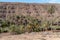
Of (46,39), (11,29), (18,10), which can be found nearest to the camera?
(46,39)

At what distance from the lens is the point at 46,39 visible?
32.4 ft

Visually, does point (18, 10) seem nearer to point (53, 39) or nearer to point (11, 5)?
point (11, 5)

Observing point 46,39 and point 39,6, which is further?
point 39,6

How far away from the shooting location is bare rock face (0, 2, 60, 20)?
45.9 feet

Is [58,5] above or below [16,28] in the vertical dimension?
above

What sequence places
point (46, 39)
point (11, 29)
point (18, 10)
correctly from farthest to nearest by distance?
1. point (18, 10)
2. point (11, 29)
3. point (46, 39)

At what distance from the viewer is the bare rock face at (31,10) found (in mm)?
14000

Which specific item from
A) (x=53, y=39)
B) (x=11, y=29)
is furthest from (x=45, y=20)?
(x=53, y=39)

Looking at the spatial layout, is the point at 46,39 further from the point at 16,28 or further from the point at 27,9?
the point at 27,9

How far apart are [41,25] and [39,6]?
5.67 feet

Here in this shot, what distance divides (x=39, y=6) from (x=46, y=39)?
4857 mm

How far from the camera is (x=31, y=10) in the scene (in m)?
14.4

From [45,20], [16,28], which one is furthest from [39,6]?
[16,28]

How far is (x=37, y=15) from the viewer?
14.2m
